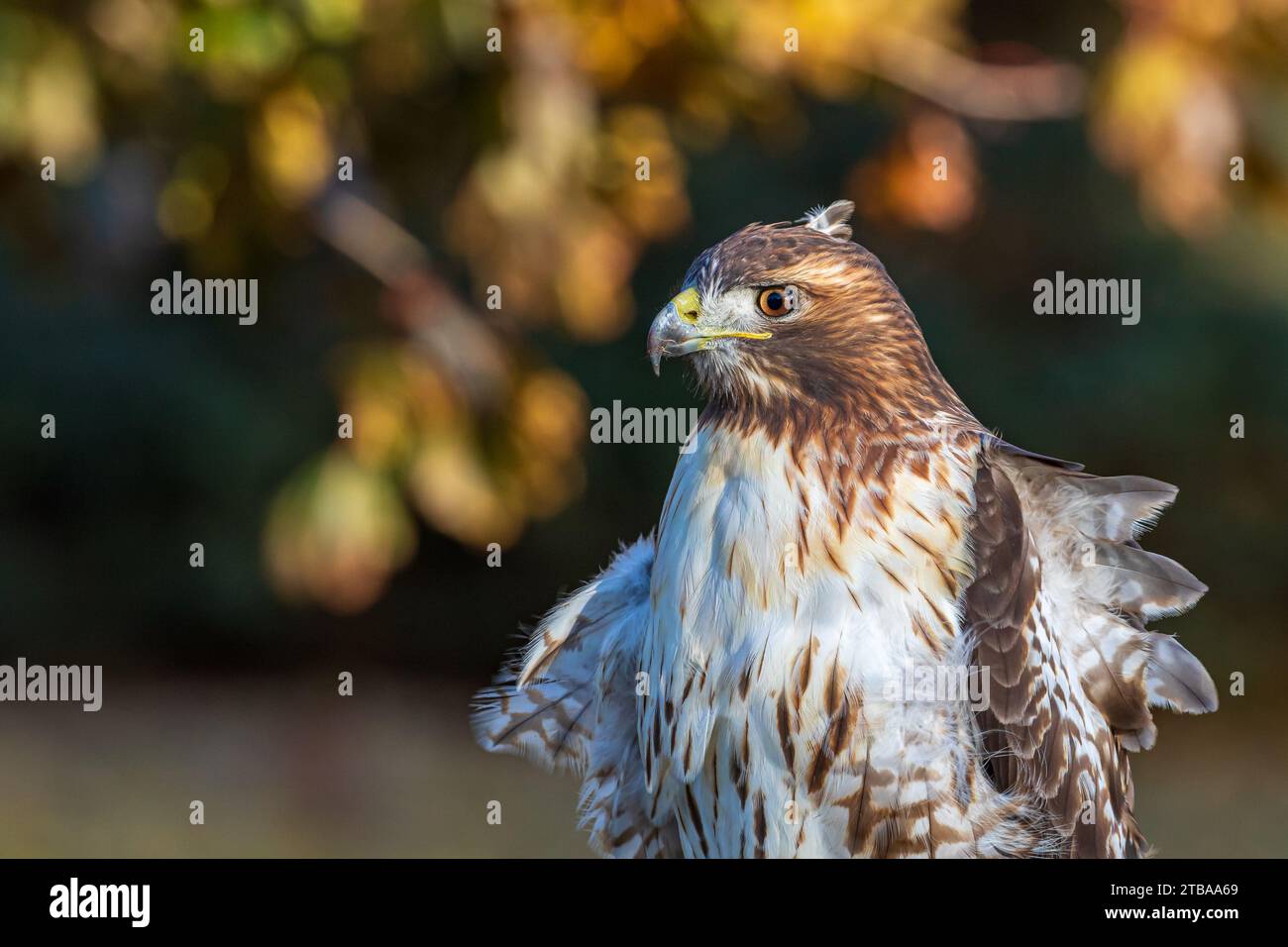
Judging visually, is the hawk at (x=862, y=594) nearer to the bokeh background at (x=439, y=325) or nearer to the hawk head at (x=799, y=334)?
the hawk head at (x=799, y=334)

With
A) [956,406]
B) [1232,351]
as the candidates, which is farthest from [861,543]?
[1232,351]

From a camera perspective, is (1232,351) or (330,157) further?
(1232,351)

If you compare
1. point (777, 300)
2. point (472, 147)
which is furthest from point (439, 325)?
point (777, 300)

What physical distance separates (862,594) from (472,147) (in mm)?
2095

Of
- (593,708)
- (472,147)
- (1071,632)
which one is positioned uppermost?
(472,147)

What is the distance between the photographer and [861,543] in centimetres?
298

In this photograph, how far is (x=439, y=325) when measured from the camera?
463 centimetres

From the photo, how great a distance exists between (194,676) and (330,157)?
5.90 meters

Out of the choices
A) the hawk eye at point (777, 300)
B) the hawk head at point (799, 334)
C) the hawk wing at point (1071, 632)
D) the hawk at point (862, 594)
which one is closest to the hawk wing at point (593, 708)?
the hawk at point (862, 594)

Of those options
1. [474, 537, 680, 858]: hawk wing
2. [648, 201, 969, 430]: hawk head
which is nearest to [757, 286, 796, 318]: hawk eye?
[648, 201, 969, 430]: hawk head

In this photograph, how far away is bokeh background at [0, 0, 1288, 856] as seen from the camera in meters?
4.16

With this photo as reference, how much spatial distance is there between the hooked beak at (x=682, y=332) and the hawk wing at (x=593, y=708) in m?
0.57

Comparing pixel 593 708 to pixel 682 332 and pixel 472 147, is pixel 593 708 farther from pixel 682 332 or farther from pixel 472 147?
pixel 472 147
